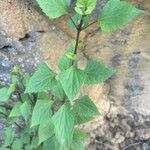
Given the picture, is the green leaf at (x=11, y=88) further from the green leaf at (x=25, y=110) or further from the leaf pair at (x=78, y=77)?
the leaf pair at (x=78, y=77)

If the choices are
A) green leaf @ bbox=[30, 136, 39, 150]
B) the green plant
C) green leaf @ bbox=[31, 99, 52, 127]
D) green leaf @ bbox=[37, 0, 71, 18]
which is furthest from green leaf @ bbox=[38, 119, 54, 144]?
green leaf @ bbox=[37, 0, 71, 18]

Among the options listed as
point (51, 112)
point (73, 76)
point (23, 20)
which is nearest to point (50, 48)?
point (23, 20)

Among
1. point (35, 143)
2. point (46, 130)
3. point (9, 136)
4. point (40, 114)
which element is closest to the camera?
point (40, 114)

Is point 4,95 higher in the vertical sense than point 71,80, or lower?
lower

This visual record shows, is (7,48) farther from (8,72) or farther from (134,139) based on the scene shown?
(134,139)

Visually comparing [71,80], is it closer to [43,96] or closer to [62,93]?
[62,93]

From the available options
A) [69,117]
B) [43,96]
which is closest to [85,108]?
[69,117]
